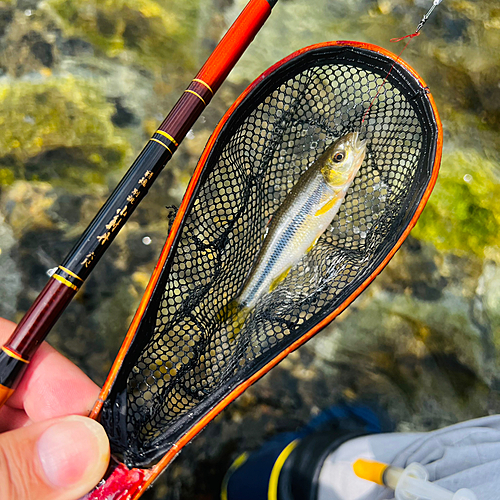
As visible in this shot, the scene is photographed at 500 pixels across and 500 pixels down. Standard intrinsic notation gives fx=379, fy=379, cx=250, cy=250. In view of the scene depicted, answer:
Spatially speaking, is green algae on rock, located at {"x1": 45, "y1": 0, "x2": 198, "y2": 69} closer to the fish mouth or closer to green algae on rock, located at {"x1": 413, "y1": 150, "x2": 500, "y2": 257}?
the fish mouth

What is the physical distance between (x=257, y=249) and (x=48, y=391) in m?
0.90

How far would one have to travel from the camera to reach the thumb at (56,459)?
3.00 ft

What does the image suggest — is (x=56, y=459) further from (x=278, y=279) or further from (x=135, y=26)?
(x=135, y=26)

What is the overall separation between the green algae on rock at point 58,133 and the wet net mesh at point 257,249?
0.74 meters

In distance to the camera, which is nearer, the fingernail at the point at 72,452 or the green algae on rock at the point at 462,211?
the fingernail at the point at 72,452

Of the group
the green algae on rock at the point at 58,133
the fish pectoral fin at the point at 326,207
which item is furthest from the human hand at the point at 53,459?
the green algae on rock at the point at 58,133

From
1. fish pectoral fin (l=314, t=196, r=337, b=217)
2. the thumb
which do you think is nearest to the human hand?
the thumb

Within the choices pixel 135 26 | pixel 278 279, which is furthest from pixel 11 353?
pixel 135 26

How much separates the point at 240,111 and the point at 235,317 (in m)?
0.73

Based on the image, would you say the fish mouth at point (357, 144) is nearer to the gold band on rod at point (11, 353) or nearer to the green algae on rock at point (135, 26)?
the green algae on rock at point (135, 26)

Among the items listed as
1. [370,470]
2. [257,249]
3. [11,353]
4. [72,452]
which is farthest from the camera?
[257,249]

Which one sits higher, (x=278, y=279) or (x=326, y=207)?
(x=326, y=207)

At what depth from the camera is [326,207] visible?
1.51 m

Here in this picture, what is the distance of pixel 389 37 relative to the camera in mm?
2252
